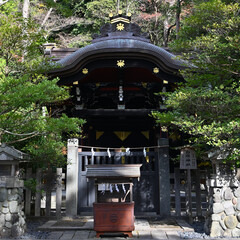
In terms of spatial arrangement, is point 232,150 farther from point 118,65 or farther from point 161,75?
point 118,65

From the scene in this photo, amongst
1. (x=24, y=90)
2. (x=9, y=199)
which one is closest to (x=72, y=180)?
(x=9, y=199)

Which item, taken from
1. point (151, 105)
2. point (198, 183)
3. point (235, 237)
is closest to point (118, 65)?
point (151, 105)

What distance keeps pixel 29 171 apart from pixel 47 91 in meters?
3.28

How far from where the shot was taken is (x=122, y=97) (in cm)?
985

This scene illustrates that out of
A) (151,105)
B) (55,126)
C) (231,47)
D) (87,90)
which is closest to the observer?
(231,47)

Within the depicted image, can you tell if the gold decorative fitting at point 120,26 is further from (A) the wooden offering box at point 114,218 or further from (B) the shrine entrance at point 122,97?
(A) the wooden offering box at point 114,218

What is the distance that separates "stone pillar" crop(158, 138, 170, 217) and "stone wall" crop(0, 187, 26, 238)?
4377mm

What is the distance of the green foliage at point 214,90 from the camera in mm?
5723

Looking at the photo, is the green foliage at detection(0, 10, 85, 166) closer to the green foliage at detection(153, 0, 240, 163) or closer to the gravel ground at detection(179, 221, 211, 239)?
the green foliage at detection(153, 0, 240, 163)

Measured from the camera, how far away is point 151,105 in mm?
10844

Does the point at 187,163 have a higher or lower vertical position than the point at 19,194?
higher

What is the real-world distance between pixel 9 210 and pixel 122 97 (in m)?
5.23

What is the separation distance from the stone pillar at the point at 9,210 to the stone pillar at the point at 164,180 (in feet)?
14.4

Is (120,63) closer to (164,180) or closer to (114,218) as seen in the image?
(164,180)
